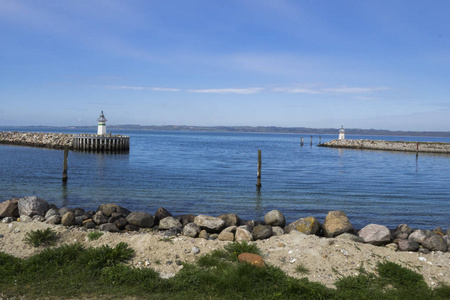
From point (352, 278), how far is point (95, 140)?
52.6m

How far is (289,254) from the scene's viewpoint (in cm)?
873

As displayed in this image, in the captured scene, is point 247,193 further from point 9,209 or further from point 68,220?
point 9,209

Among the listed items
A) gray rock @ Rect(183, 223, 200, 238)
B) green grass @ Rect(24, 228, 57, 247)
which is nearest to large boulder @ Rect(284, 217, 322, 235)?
gray rock @ Rect(183, 223, 200, 238)

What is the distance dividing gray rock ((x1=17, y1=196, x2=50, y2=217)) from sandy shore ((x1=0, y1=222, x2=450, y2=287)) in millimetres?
3191

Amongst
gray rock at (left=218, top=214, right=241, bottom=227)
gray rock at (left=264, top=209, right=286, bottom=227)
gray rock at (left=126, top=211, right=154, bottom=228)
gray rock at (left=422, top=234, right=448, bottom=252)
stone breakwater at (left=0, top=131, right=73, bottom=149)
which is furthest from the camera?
stone breakwater at (left=0, top=131, right=73, bottom=149)

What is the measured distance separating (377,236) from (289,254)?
367 centimetres

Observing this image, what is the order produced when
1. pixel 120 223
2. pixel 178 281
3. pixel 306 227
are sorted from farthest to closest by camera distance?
pixel 120 223, pixel 306 227, pixel 178 281

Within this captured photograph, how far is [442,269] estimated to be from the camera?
8438mm

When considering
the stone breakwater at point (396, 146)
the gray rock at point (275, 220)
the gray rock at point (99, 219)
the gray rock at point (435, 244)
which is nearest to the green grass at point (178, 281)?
the gray rock at point (435, 244)

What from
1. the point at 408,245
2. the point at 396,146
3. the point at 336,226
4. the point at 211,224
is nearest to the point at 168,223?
the point at 211,224

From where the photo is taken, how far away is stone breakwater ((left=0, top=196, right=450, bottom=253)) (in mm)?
10773

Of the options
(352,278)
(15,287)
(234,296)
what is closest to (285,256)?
(352,278)

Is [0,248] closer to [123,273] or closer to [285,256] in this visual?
[123,273]

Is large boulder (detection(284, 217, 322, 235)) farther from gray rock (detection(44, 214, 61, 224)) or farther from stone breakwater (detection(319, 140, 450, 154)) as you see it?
stone breakwater (detection(319, 140, 450, 154))
